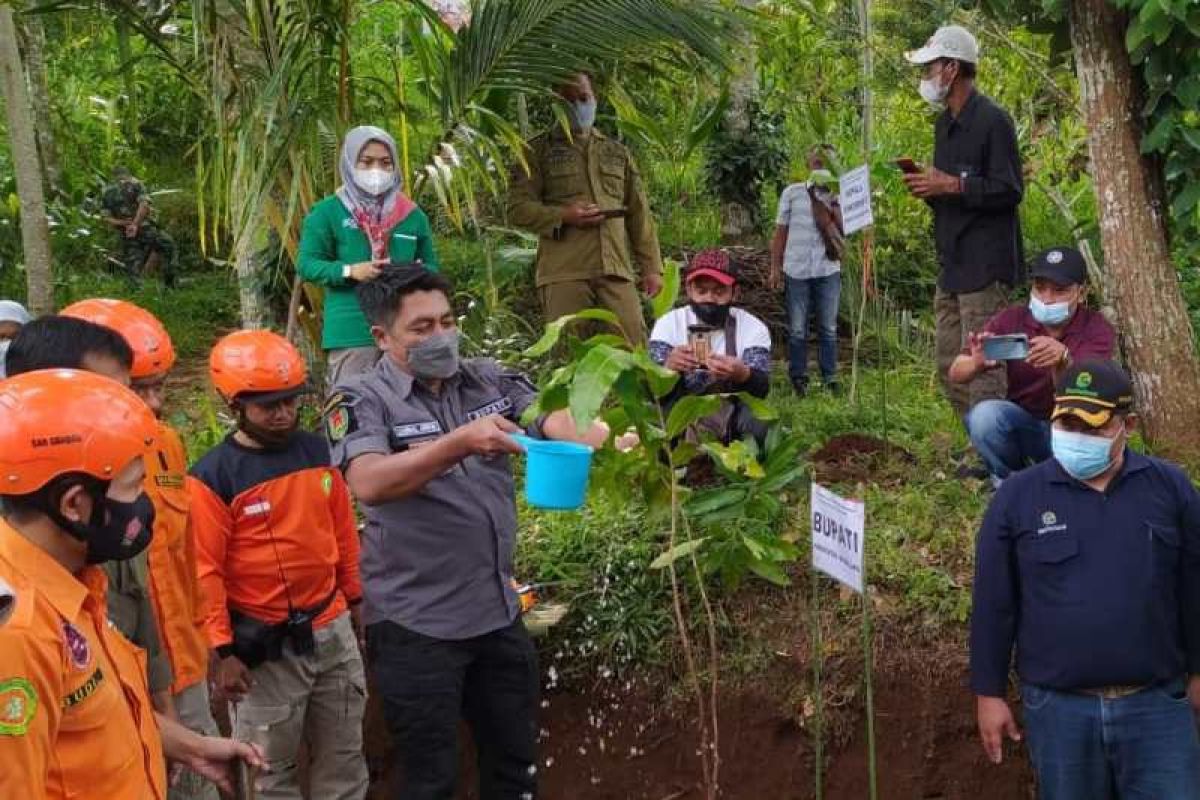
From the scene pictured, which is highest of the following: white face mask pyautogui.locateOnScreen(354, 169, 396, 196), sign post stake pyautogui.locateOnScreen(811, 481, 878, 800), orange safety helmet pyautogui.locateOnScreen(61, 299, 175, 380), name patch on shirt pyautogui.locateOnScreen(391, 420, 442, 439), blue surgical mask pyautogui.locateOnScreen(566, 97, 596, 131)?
blue surgical mask pyautogui.locateOnScreen(566, 97, 596, 131)

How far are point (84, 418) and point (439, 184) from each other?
3.61 m

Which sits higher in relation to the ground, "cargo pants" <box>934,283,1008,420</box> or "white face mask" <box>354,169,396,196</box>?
"white face mask" <box>354,169,396,196</box>

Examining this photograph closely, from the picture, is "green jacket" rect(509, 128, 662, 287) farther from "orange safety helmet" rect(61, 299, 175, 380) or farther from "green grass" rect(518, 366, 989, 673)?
"orange safety helmet" rect(61, 299, 175, 380)

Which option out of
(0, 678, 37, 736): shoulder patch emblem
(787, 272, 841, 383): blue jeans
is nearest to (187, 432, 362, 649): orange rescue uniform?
(0, 678, 37, 736): shoulder patch emblem

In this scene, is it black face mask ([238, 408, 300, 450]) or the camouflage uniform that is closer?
black face mask ([238, 408, 300, 450])

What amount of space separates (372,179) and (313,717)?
6.98 feet

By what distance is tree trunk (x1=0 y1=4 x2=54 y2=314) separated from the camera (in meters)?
7.96

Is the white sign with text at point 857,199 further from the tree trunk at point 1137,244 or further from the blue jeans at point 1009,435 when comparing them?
the blue jeans at point 1009,435

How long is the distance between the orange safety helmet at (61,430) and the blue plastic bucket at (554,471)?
930 mm

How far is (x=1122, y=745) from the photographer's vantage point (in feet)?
11.1

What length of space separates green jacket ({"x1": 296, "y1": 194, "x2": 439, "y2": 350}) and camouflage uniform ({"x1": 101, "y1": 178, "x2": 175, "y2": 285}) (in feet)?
24.8

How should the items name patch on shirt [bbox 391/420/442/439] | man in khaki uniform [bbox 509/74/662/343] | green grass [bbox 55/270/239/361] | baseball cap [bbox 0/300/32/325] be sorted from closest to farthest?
name patch on shirt [bbox 391/420/442/439], baseball cap [bbox 0/300/32/325], man in khaki uniform [bbox 509/74/662/343], green grass [bbox 55/270/239/361]

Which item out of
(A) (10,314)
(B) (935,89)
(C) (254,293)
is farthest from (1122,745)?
(A) (10,314)

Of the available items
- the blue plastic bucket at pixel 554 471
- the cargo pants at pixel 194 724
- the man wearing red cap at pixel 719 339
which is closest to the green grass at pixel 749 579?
the man wearing red cap at pixel 719 339
